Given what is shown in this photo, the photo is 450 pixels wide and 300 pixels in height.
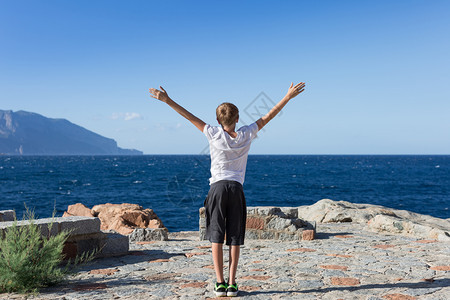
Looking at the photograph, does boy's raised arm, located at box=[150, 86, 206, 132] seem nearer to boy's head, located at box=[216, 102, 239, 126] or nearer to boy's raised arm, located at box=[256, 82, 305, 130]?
boy's head, located at box=[216, 102, 239, 126]

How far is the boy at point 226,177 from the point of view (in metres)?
4.01

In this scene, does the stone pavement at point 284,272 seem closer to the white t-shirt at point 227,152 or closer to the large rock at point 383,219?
the large rock at point 383,219

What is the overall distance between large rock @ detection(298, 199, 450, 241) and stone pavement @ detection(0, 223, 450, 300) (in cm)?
83

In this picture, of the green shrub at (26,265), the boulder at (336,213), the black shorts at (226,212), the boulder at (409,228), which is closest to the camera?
the black shorts at (226,212)

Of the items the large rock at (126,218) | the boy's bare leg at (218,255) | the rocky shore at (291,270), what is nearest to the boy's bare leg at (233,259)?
the boy's bare leg at (218,255)

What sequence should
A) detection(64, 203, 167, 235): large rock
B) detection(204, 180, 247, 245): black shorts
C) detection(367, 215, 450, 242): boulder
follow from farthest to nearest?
1. detection(64, 203, 167, 235): large rock
2. detection(367, 215, 450, 242): boulder
3. detection(204, 180, 247, 245): black shorts

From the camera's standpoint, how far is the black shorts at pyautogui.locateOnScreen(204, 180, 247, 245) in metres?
3.99

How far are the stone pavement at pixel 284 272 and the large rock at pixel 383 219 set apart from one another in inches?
32.6

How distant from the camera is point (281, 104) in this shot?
14.2 feet

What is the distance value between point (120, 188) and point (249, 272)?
39.2 metres

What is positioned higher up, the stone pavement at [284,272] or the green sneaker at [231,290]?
the green sneaker at [231,290]

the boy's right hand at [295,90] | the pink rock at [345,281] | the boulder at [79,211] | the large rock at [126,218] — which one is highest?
the boy's right hand at [295,90]

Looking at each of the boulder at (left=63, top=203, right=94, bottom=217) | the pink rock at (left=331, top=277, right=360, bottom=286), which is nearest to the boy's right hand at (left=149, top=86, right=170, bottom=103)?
the pink rock at (left=331, top=277, right=360, bottom=286)

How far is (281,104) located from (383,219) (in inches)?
248
